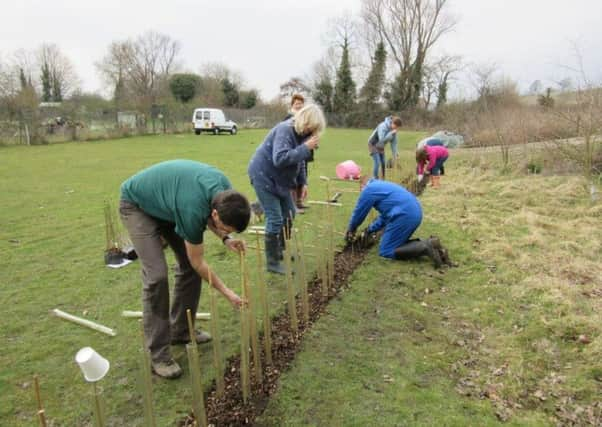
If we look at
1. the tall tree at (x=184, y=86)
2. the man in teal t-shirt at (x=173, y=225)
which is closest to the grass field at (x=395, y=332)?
the man in teal t-shirt at (x=173, y=225)

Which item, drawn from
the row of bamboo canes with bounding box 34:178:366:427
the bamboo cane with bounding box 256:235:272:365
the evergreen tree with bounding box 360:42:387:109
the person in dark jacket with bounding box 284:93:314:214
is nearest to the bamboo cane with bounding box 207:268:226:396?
the row of bamboo canes with bounding box 34:178:366:427

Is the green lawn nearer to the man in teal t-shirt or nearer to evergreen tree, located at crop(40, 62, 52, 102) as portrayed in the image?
the man in teal t-shirt

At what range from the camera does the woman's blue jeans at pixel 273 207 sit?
11.8 ft

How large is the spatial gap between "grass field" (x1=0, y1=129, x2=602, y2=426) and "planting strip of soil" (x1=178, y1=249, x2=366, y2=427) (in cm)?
8

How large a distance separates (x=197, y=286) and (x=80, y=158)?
12264 millimetres

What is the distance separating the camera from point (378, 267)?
4.15 metres

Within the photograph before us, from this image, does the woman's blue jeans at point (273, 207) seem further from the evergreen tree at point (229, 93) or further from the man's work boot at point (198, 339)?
the evergreen tree at point (229, 93)

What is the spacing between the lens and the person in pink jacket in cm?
783

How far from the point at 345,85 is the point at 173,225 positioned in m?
35.9

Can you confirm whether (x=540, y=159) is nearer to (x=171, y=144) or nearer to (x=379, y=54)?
(x=171, y=144)

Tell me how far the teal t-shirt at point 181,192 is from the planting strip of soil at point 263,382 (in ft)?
3.01

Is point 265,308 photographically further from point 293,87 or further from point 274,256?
point 293,87

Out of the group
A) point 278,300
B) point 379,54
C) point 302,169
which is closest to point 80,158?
point 302,169

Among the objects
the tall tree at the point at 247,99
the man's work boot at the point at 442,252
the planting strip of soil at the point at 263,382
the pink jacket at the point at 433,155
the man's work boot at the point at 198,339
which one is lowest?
the planting strip of soil at the point at 263,382
